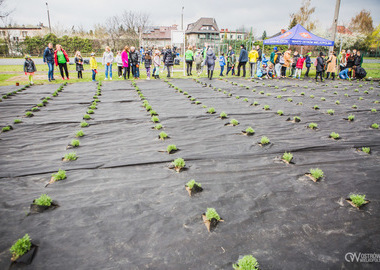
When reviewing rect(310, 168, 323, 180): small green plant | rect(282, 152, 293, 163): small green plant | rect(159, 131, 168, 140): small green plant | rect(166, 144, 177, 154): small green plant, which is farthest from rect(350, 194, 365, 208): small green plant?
rect(159, 131, 168, 140): small green plant

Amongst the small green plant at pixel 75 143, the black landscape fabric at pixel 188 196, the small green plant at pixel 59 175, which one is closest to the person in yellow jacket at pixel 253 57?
the black landscape fabric at pixel 188 196

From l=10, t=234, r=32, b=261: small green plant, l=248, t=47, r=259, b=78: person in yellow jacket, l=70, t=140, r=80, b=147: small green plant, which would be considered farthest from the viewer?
l=248, t=47, r=259, b=78: person in yellow jacket

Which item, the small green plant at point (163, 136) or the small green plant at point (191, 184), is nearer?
the small green plant at point (191, 184)

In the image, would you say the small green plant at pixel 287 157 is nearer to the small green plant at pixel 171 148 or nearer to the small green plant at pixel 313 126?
the small green plant at pixel 171 148

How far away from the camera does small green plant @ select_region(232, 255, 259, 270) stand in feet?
6.63

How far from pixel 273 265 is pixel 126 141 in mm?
3943

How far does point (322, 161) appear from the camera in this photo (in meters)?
4.18

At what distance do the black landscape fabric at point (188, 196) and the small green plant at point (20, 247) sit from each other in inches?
3.4

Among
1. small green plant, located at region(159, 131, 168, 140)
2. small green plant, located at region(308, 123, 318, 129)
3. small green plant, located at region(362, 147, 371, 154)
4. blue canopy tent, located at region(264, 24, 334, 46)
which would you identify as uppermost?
blue canopy tent, located at region(264, 24, 334, 46)

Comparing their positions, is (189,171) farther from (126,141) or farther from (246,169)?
(126,141)

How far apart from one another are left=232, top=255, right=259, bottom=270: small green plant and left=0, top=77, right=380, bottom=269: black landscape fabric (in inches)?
3.6

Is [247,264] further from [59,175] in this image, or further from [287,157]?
[59,175]

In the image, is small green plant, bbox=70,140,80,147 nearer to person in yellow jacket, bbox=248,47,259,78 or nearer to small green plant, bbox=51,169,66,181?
small green plant, bbox=51,169,66,181

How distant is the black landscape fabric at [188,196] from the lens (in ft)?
7.37
